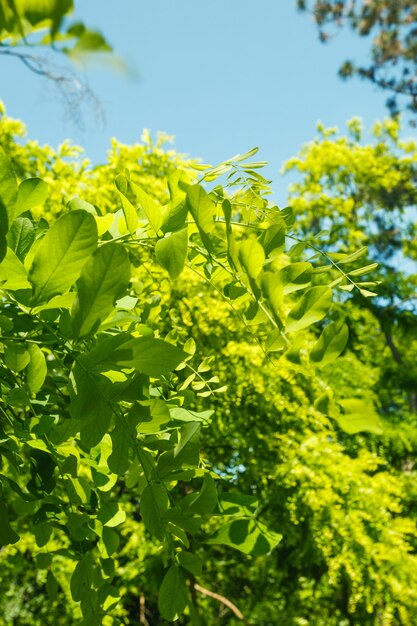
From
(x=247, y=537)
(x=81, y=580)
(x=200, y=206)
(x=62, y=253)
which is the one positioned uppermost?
(x=200, y=206)

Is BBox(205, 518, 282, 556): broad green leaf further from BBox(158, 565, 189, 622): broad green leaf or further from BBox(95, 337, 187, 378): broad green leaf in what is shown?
BBox(95, 337, 187, 378): broad green leaf

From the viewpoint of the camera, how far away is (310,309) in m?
0.54

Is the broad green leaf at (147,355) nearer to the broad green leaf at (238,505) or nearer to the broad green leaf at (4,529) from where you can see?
the broad green leaf at (4,529)

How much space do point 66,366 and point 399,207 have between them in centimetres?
1100

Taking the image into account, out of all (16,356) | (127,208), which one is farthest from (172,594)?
(127,208)

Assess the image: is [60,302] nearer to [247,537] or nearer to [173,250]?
[173,250]

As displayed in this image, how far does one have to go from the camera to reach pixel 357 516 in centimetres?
464

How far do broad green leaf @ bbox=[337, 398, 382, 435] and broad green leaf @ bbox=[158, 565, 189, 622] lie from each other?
25 centimetres

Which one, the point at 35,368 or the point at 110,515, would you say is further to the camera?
the point at 110,515

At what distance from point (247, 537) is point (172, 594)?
0.43ft

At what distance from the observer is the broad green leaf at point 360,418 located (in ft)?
1.57

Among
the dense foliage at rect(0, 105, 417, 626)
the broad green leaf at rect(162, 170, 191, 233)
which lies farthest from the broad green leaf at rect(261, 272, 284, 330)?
the broad green leaf at rect(162, 170, 191, 233)

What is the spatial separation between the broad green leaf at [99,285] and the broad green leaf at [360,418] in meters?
0.19

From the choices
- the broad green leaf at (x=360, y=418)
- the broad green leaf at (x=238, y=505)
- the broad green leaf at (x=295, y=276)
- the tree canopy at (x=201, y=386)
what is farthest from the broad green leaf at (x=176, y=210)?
the broad green leaf at (x=238, y=505)
